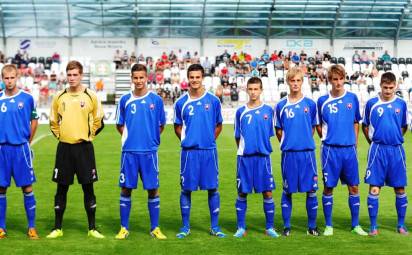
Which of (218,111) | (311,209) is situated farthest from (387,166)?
(218,111)

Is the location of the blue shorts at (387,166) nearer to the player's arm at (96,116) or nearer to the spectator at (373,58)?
the player's arm at (96,116)

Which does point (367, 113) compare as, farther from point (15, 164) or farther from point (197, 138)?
point (15, 164)

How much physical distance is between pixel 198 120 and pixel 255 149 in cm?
75

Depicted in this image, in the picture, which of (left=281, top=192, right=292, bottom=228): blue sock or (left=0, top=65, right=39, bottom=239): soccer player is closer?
(left=0, top=65, right=39, bottom=239): soccer player

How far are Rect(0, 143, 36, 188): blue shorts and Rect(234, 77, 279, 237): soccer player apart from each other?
249 cm

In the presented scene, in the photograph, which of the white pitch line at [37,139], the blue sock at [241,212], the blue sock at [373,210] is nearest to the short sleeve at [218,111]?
the blue sock at [241,212]

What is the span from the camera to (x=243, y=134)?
9.09 metres

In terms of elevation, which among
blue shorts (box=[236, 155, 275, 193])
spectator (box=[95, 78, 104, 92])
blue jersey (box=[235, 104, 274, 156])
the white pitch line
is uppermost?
blue jersey (box=[235, 104, 274, 156])

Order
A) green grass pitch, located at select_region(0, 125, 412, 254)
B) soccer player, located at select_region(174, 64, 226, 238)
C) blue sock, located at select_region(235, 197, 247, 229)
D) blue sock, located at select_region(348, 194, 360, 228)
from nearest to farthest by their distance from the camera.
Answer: green grass pitch, located at select_region(0, 125, 412, 254)
soccer player, located at select_region(174, 64, 226, 238)
blue sock, located at select_region(235, 197, 247, 229)
blue sock, located at select_region(348, 194, 360, 228)

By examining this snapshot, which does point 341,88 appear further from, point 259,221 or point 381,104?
point 259,221

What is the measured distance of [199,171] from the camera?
904 centimetres

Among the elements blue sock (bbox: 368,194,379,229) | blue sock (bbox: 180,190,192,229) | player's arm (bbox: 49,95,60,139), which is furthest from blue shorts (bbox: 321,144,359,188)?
player's arm (bbox: 49,95,60,139)

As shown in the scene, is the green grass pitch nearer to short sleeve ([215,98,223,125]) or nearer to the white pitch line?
short sleeve ([215,98,223,125])

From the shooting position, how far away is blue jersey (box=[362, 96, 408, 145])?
9141 mm
